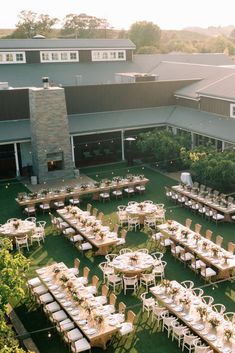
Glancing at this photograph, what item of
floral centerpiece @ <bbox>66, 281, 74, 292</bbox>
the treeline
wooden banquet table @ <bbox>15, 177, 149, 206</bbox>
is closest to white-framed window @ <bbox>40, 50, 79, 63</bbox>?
wooden banquet table @ <bbox>15, 177, 149, 206</bbox>

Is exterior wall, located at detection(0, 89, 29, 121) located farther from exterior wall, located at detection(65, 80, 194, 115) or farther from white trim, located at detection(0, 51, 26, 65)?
white trim, located at detection(0, 51, 26, 65)

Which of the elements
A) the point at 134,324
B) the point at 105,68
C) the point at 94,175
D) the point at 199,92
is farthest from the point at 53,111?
the point at 134,324

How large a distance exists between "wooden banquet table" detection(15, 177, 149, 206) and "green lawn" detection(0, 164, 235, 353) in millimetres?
775

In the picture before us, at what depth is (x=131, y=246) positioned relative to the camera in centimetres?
2227

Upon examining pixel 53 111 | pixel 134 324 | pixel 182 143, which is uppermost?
pixel 53 111

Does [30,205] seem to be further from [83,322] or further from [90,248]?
[83,322]

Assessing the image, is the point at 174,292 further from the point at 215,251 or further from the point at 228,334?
the point at 215,251

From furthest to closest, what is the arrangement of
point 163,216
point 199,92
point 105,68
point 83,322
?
point 105,68
point 199,92
point 163,216
point 83,322

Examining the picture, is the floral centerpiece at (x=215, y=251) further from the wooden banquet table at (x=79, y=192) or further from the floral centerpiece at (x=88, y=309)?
the wooden banquet table at (x=79, y=192)

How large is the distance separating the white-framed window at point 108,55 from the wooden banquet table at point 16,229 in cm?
2986

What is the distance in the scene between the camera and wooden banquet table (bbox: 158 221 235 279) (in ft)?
60.6

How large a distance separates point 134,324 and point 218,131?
20.0 meters

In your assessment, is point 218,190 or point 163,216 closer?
point 163,216

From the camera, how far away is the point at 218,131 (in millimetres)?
32750
